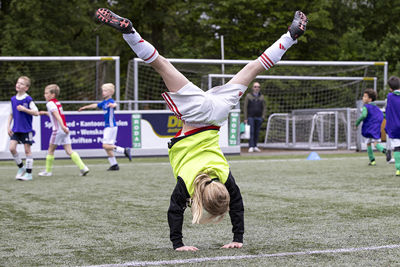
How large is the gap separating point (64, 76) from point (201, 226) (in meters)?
18.1

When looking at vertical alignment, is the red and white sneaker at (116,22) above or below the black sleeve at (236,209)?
above

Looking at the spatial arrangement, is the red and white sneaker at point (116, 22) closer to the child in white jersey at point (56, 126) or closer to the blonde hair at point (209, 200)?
the blonde hair at point (209, 200)

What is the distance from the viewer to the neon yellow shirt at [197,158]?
4.67 metres

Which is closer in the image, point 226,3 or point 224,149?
point 224,149

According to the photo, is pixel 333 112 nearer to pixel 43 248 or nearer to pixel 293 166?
pixel 293 166

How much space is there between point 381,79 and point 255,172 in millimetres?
10603

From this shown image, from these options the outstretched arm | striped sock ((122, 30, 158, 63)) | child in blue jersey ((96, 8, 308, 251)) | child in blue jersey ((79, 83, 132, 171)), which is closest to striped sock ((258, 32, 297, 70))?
child in blue jersey ((96, 8, 308, 251))

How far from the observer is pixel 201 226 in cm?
608

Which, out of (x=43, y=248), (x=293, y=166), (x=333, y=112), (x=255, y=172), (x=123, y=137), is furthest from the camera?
(x=333, y=112)

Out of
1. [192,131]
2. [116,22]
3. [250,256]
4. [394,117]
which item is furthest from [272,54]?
[394,117]

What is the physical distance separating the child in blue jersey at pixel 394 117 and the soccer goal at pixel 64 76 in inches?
426

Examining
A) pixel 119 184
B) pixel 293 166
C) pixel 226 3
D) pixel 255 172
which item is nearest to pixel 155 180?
pixel 119 184

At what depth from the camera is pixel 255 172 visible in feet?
40.0

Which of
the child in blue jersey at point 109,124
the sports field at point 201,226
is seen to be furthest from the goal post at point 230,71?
the sports field at point 201,226
